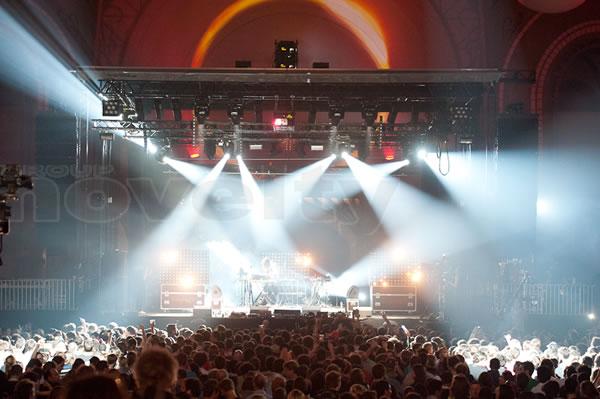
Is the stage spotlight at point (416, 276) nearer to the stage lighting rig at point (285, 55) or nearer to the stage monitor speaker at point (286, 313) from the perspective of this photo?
the stage monitor speaker at point (286, 313)

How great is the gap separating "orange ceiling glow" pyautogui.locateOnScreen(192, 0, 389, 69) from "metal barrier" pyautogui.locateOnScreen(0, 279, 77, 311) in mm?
9078

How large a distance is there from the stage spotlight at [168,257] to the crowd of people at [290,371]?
10624mm

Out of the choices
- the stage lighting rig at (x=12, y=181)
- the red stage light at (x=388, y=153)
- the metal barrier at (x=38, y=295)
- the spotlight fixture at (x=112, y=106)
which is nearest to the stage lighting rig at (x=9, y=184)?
the stage lighting rig at (x=12, y=181)

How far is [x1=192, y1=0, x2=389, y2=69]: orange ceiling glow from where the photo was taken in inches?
1103

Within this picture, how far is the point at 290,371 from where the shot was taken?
9.73 metres

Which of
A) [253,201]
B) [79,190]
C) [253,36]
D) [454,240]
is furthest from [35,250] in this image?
[454,240]

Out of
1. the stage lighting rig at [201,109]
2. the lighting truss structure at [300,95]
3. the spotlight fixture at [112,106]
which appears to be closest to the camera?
the lighting truss structure at [300,95]

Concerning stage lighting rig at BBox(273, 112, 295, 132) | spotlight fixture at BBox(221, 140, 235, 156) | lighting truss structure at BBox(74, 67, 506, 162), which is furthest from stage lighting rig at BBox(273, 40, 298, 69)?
spotlight fixture at BBox(221, 140, 235, 156)

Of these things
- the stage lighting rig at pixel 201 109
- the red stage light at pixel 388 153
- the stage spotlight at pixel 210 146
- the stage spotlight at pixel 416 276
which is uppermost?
the stage lighting rig at pixel 201 109

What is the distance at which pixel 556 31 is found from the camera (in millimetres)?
25641

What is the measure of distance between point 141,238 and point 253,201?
4237mm

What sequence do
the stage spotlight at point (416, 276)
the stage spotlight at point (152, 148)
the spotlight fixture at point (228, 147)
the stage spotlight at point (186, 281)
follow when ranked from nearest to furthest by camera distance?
1. the spotlight fixture at point (228, 147)
2. the stage spotlight at point (416, 276)
3. the stage spotlight at point (186, 281)
4. the stage spotlight at point (152, 148)

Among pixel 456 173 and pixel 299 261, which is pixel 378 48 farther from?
pixel 299 261

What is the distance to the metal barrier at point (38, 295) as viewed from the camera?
2184cm
